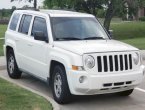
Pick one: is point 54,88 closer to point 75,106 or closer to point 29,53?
point 75,106

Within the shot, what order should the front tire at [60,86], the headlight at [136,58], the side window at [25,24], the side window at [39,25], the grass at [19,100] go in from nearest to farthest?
the grass at [19,100] < the front tire at [60,86] < the headlight at [136,58] < the side window at [39,25] < the side window at [25,24]

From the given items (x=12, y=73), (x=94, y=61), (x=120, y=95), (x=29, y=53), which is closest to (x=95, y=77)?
(x=94, y=61)

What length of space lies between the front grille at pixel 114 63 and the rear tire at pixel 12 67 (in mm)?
3753

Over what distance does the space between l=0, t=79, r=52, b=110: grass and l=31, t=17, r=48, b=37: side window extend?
1.42 meters

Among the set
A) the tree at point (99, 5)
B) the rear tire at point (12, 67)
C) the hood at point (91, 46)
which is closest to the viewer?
the hood at point (91, 46)

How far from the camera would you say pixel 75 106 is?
8.87 m

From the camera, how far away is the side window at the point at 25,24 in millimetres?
10939

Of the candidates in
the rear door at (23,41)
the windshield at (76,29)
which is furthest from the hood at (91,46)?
the rear door at (23,41)

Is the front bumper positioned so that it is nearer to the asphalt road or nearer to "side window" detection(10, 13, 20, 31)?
the asphalt road

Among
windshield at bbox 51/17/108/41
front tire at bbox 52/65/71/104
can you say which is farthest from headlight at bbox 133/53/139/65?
front tire at bbox 52/65/71/104

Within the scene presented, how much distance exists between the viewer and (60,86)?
8914mm

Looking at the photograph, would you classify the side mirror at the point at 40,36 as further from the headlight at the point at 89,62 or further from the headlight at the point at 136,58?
the headlight at the point at 136,58

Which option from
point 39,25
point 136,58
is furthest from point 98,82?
point 39,25

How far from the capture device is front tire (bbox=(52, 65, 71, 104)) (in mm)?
8734
